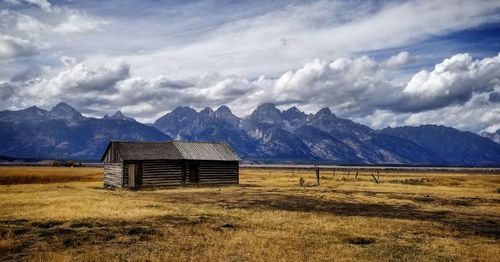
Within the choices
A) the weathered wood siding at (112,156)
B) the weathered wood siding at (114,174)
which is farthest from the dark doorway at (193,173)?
the weathered wood siding at (112,156)

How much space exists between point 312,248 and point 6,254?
1041 cm

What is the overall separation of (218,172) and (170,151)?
23.1 ft

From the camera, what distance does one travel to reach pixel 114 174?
54031mm

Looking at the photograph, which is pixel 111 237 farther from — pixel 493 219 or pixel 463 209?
pixel 463 209

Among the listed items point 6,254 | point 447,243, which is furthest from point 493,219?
point 6,254

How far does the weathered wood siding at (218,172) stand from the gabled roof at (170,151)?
0.77 meters

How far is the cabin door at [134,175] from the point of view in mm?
51594

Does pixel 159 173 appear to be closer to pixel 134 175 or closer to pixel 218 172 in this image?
pixel 134 175

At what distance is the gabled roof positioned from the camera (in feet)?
174

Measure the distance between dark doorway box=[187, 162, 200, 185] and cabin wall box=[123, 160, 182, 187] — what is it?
1.39 meters

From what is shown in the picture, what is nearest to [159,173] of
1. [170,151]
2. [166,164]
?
[166,164]

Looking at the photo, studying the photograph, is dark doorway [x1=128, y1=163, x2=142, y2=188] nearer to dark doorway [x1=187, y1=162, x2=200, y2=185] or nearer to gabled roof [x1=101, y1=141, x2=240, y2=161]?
gabled roof [x1=101, y1=141, x2=240, y2=161]

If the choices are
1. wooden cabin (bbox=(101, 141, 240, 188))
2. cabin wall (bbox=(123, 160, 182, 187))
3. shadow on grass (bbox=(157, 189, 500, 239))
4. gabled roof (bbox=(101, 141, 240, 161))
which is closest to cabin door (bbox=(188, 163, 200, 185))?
wooden cabin (bbox=(101, 141, 240, 188))

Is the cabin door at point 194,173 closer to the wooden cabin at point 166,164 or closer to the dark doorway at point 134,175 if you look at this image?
the wooden cabin at point 166,164
